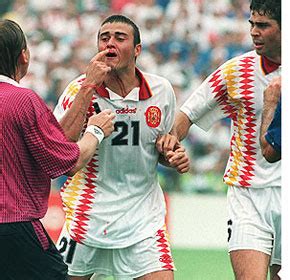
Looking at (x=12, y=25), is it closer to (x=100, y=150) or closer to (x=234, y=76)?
(x=100, y=150)

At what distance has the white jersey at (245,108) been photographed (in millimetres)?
7270

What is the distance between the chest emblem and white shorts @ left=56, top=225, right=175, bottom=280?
714 mm

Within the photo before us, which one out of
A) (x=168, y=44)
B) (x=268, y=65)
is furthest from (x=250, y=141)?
(x=168, y=44)

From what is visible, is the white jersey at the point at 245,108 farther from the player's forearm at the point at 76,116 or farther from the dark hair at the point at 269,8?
the player's forearm at the point at 76,116

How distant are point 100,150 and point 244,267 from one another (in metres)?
1.22

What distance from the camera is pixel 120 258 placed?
7.17m

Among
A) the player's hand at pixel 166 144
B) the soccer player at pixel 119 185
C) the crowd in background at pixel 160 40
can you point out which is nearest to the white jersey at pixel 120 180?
the soccer player at pixel 119 185

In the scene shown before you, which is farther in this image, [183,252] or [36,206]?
[183,252]

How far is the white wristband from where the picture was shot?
250 inches

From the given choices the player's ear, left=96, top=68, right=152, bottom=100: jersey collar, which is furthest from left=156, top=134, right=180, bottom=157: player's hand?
Answer: the player's ear

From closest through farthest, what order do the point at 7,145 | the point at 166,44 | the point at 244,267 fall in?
the point at 7,145 → the point at 244,267 → the point at 166,44

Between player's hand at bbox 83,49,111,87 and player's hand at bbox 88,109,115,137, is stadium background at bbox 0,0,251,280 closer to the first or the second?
player's hand at bbox 83,49,111,87

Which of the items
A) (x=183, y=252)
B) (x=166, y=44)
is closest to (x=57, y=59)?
(x=166, y=44)
